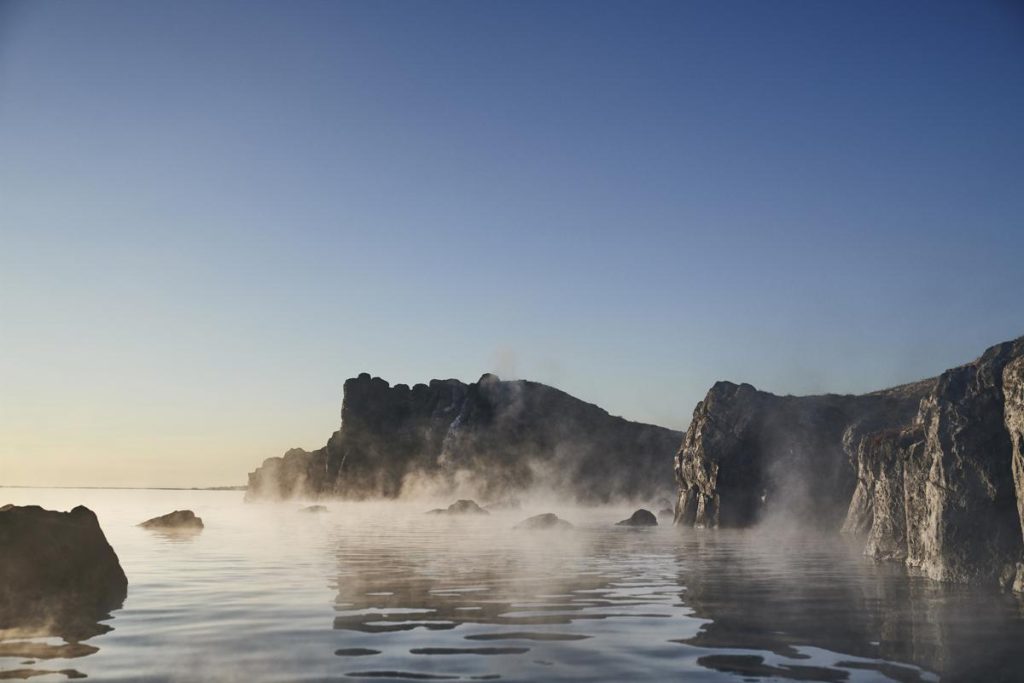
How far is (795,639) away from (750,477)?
57.8 metres

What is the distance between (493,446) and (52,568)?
6406 inches

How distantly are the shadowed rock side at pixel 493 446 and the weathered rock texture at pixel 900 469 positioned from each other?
8534cm

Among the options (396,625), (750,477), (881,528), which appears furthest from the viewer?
(750,477)

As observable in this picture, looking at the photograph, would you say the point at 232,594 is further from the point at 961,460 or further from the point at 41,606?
the point at 961,460

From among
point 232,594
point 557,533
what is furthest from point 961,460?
point 557,533

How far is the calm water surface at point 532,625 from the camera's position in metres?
12.2

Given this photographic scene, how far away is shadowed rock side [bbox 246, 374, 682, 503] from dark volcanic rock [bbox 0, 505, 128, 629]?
460 feet

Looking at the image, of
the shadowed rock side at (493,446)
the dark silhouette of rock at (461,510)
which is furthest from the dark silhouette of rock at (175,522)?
the shadowed rock side at (493,446)

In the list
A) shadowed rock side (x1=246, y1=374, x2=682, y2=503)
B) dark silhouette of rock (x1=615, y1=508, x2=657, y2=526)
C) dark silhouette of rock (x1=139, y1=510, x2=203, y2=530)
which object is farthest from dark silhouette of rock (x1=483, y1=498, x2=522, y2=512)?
dark silhouette of rock (x1=139, y1=510, x2=203, y2=530)

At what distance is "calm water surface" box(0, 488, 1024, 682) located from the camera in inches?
479

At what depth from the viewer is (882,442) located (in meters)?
37.6

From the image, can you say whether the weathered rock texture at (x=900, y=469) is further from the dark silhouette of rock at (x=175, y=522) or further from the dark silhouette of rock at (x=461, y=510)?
the dark silhouette of rock at (x=175, y=522)

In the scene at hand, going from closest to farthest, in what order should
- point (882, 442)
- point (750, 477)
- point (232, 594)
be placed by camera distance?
1. point (232, 594)
2. point (882, 442)
3. point (750, 477)

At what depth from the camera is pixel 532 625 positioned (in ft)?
53.1
